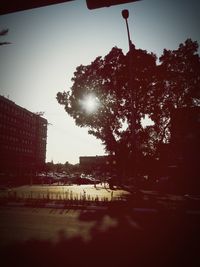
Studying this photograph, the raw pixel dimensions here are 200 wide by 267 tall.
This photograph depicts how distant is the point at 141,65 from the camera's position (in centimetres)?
2847

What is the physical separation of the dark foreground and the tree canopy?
18031 millimetres

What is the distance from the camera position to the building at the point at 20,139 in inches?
3031

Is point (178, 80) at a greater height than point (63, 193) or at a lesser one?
greater

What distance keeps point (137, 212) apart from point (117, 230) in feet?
15.5

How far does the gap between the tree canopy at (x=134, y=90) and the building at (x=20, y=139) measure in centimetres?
4530

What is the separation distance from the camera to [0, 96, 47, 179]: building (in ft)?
253

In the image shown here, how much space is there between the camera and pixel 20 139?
87.9 m

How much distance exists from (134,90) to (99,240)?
2301 centimetres

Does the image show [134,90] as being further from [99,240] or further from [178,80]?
[99,240]

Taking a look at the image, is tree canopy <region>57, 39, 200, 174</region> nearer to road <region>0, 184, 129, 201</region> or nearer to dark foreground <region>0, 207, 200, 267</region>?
road <region>0, 184, 129, 201</region>

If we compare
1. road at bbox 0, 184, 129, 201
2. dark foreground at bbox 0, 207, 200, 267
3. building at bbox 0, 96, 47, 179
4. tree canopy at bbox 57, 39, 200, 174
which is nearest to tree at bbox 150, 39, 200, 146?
tree canopy at bbox 57, 39, 200, 174

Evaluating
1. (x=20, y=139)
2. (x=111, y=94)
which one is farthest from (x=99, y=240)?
(x=20, y=139)

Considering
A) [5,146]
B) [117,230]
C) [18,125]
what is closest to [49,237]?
[117,230]

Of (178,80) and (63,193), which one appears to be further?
(178,80)
